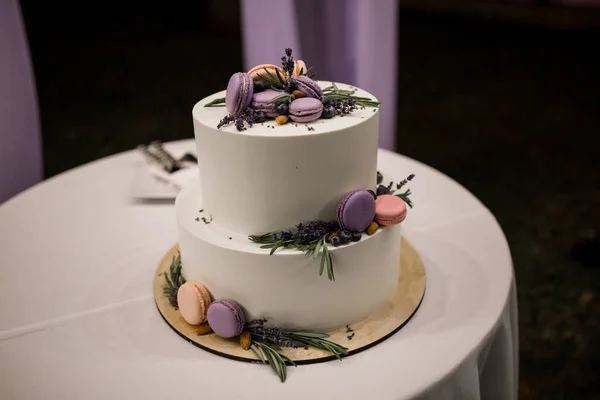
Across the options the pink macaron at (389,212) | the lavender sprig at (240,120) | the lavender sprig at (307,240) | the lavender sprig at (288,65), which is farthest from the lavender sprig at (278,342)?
the lavender sprig at (288,65)

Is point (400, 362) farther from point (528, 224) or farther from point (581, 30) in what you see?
point (581, 30)

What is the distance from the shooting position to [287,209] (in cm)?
110

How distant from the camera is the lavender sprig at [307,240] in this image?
42.6 inches

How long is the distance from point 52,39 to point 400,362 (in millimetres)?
5260

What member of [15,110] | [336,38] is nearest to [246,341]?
[15,110]

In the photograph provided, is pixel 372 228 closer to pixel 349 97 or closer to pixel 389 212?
pixel 389 212

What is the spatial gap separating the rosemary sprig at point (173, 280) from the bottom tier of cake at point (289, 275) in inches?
3.2

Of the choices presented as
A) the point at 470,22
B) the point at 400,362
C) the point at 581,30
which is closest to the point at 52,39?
the point at 470,22

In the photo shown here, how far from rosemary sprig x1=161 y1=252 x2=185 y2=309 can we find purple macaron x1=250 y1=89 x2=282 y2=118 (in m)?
0.41

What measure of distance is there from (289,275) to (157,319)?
1.02ft

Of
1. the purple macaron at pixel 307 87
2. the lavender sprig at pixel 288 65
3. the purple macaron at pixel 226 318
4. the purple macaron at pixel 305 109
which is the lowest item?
the purple macaron at pixel 226 318

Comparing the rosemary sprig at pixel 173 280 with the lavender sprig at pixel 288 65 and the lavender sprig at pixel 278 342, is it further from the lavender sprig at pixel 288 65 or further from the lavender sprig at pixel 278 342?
the lavender sprig at pixel 288 65

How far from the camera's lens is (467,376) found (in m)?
1.11

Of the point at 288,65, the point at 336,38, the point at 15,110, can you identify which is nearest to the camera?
the point at 288,65
